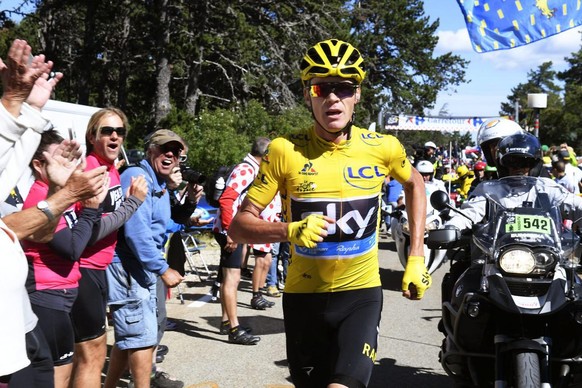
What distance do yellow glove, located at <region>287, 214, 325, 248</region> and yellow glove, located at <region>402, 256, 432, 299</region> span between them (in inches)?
25.4

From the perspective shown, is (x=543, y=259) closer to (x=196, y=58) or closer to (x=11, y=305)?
(x=11, y=305)

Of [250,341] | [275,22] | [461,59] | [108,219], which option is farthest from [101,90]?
[461,59]

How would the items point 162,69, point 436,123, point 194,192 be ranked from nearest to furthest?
point 194,192 → point 162,69 → point 436,123

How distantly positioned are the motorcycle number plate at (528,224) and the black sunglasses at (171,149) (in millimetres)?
2399

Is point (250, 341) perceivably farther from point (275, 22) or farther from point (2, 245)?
point (275, 22)

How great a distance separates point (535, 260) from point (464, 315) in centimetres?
57

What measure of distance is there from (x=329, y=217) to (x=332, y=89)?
0.69 meters

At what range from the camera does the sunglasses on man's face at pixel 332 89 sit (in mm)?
3742

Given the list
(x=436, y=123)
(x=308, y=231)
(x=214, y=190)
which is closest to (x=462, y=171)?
(x=214, y=190)

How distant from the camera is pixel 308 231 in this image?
3268 mm

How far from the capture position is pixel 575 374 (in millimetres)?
4031

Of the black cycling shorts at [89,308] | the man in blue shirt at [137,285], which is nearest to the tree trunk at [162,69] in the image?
the man in blue shirt at [137,285]

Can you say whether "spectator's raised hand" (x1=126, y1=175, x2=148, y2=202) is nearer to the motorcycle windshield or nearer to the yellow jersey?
the yellow jersey

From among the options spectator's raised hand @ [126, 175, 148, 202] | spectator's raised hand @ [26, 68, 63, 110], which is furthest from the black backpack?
spectator's raised hand @ [26, 68, 63, 110]
